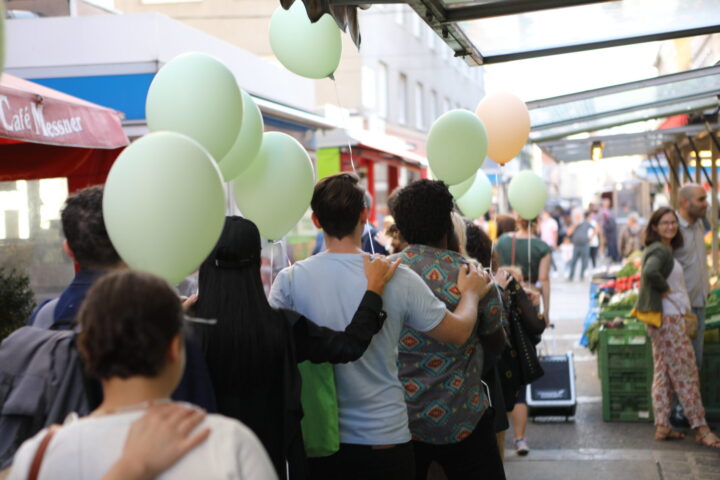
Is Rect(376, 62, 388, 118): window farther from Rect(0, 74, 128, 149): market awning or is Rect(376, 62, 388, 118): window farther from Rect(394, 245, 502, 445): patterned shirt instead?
Rect(394, 245, 502, 445): patterned shirt

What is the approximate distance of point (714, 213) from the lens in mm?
9773

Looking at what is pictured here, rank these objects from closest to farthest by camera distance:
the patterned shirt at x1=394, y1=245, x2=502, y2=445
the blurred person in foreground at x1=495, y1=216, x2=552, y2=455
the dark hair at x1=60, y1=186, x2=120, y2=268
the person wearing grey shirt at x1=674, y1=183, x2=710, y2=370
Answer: the dark hair at x1=60, y1=186, x2=120, y2=268, the patterned shirt at x1=394, y1=245, x2=502, y2=445, the person wearing grey shirt at x1=674, y1=183, x2=710, y2=370, the blurred person in foreground at x1=495, y1=216, x2=552, y2=455

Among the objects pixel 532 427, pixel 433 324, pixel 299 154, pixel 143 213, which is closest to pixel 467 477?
pixel 433 324

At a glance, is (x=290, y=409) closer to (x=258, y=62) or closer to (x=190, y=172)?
(x=190, y=172)

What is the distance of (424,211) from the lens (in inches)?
148

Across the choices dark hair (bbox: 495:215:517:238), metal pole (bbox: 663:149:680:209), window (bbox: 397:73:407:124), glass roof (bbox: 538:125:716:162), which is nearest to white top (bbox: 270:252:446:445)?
dark hair (bbox: 495:215:517:238)

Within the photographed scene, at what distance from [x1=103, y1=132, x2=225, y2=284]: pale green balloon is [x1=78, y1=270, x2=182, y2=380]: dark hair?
616 millimetres

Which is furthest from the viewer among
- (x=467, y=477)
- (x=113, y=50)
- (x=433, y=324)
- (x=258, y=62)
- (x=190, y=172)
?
(x=258, y=62)

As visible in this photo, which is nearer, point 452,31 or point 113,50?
point 452,31

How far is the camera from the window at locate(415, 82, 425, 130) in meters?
32.5

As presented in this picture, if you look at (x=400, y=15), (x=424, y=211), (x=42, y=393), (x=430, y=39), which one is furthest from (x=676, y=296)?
(x=430, y=39)

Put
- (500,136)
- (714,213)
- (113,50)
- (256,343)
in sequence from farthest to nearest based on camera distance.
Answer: (714,213) < (113,50) < (500,136) < (256,343)

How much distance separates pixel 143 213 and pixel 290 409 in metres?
0.91

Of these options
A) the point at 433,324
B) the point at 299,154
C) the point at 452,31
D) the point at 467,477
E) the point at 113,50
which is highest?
the point at 113,50
